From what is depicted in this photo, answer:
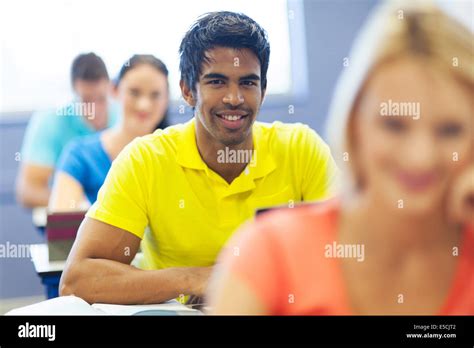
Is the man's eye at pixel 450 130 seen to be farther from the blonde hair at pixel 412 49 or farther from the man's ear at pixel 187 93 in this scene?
the man's ear at pixel 187 93

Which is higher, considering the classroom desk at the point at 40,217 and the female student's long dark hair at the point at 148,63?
the female student's long dark hair at the point at 148,63

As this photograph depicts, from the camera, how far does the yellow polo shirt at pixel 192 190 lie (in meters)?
1.97

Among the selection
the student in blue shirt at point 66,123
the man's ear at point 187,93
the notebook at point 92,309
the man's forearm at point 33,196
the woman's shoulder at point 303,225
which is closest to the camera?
the woman's shoulder at point 303,225

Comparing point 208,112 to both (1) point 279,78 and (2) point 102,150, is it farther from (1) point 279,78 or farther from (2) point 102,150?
(2) point 102,150

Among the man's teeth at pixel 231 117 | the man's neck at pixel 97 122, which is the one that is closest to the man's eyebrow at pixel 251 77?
the man's teeth at pixel 231 117

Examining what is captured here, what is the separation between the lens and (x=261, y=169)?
79.5 inches

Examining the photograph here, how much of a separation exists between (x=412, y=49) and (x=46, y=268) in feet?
4.38

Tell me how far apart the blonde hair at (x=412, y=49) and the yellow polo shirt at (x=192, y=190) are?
461mm

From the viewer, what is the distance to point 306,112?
2008 mm

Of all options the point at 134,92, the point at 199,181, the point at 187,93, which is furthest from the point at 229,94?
the point at 134,92
